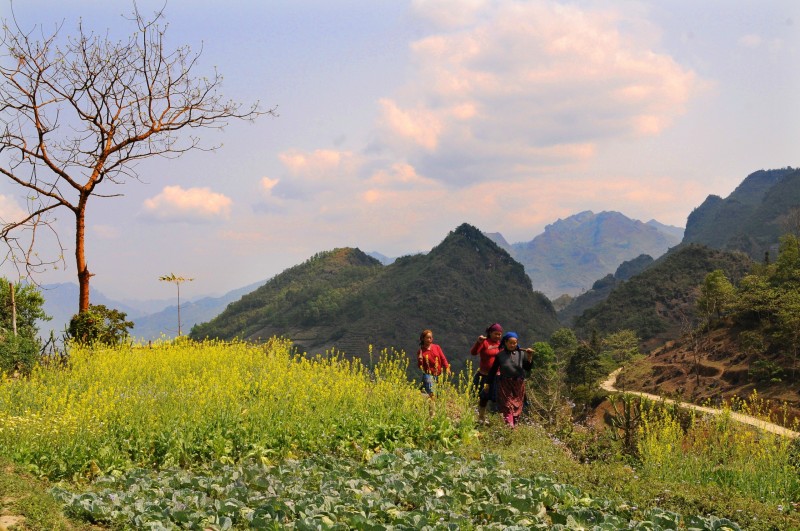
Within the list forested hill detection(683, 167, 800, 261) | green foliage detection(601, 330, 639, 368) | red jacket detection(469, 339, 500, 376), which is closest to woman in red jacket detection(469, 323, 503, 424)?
red jacket detection(469, 339, 500, 376)

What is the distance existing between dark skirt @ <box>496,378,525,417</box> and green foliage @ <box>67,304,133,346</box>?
961 cm

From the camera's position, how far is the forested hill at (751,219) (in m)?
124

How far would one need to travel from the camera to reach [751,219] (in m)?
153

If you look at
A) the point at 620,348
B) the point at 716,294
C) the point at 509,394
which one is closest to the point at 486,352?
the point at 509,394

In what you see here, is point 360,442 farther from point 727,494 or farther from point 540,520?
point 727,494

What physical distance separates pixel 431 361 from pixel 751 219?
167 meters

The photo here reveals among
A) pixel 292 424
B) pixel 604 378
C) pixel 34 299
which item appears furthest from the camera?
pixel 604 378

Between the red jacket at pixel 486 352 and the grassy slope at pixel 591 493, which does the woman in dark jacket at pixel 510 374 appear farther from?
the grassy slope at pixel 591 493

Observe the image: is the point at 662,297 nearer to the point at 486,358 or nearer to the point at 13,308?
the point at 486,358

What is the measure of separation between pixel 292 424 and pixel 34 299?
12.5 metres

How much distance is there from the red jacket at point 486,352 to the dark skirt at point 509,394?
1.09 feet

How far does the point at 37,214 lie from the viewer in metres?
15.8

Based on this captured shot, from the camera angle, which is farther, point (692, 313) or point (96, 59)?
point (692, 313)

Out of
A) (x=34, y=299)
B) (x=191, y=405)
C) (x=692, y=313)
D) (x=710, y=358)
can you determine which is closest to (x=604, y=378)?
(x=710, y=358)
